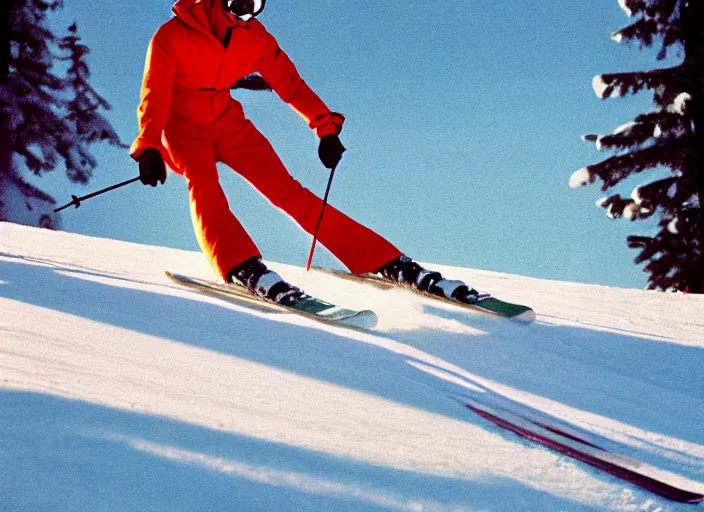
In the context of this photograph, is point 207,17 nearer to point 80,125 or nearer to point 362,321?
point 362,321

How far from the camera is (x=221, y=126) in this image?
3457 millimetres

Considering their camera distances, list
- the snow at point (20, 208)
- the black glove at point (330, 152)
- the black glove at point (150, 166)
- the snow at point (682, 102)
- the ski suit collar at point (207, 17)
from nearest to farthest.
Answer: the black glove at point (150, 166) → the ski suit collar at point (207, 17) → the black glove at point (330, 152) → the snow at point (682, 102) → the snow at point (20, 208)

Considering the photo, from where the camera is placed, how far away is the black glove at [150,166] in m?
2.99

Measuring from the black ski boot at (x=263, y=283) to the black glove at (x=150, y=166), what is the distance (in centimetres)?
57

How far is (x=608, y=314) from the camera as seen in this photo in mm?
3428

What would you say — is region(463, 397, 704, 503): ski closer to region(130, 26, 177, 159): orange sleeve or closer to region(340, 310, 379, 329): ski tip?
region(340, 310, 379, 329): ski tip

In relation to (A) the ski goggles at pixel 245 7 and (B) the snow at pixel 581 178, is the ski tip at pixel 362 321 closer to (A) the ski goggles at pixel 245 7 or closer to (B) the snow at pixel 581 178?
(A) the ski goggles at pixel 245 7

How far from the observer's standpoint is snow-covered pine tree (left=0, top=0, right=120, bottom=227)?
11.5m

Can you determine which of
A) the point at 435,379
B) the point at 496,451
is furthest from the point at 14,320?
the point at 496,451

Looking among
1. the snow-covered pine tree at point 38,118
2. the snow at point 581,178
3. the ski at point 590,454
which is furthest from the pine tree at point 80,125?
the ski at point 590,454

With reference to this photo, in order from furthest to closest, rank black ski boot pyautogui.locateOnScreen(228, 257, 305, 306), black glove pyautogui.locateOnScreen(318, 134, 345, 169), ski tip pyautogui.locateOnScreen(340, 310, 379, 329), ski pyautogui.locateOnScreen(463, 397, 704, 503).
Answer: black glove pyautogui.locateOnScreen(318, 134, 345, 169) < black ski boot pyautogui.locateOnScreen(228, 257, 305, 306) < ski tip pyautogui.locateOnScreen(340, 310, 379, 329) < ski pyautogui.locateOnScreen(463, 397, 704, 503)

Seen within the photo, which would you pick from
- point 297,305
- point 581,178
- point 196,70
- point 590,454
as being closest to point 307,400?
point 590,454

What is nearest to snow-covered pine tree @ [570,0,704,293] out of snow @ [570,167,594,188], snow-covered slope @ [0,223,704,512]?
snow @ [570,167,594,188]

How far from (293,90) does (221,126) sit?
1.58ft
